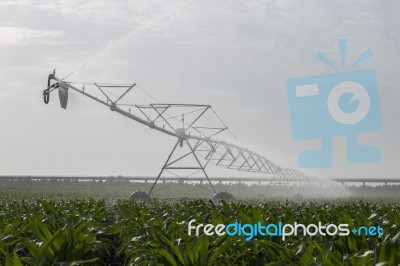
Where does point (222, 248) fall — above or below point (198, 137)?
below

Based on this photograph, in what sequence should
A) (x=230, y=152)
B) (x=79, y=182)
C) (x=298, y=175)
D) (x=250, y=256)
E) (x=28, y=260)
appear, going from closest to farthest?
(x=28, y=260) < (x=250, y=256) < (x=230, y=152) < (x=298, y=175) < (x=79, y=182)

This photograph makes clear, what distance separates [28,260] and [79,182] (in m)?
72.7

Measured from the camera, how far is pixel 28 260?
5.66 meters

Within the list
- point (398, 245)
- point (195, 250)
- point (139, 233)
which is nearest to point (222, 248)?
point (195, 250)

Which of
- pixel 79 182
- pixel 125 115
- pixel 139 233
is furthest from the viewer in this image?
pixel 79 182

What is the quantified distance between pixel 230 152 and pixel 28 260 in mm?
28007

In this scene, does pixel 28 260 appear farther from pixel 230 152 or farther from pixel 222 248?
pixel 230 152

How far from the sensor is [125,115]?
27.1 m

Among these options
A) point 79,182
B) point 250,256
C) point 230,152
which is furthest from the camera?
point 79,182

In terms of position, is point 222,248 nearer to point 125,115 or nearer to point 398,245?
point 398,245

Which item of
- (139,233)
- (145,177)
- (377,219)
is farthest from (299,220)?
(145,177)

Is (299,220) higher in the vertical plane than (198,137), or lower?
lower

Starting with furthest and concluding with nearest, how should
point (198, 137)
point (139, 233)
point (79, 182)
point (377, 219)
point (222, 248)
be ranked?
point (79, 182) < point (198, 137) < point (377, 219) < point (139, 233) < point (222, 248)

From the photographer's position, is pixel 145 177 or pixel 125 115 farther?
pixel 145 177
